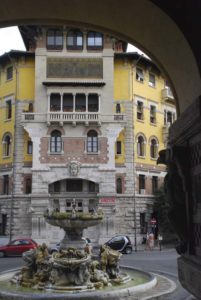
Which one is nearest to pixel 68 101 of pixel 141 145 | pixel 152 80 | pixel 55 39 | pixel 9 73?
pixel 55 39

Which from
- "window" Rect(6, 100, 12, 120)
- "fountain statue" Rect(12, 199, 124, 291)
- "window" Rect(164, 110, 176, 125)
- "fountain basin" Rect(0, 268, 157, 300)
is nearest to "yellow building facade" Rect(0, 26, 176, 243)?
"window" Rect(6, 100, 12, 120)

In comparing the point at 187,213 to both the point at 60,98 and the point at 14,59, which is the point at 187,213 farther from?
the point at 14,59

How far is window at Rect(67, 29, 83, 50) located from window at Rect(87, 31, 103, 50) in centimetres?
77

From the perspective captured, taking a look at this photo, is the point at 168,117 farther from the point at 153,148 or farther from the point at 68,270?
the point at 68,270

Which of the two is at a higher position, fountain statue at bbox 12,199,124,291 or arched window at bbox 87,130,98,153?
arched window at bbox 87,130,98,153

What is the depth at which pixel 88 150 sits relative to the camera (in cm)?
3734

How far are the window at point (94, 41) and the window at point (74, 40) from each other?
77 centimetres

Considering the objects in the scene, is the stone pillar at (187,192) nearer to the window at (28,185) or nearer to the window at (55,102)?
the window at (28,185)

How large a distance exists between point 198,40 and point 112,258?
478 inches

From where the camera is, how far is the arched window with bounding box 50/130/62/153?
3734cm

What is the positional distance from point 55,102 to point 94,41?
23.2 ft

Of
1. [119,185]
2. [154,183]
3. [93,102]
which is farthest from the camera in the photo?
[154,183]

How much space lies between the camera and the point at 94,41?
39219 mm

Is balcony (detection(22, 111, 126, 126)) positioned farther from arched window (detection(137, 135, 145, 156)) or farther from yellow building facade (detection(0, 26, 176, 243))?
arched window (detection(137, 135, 145, 156))
